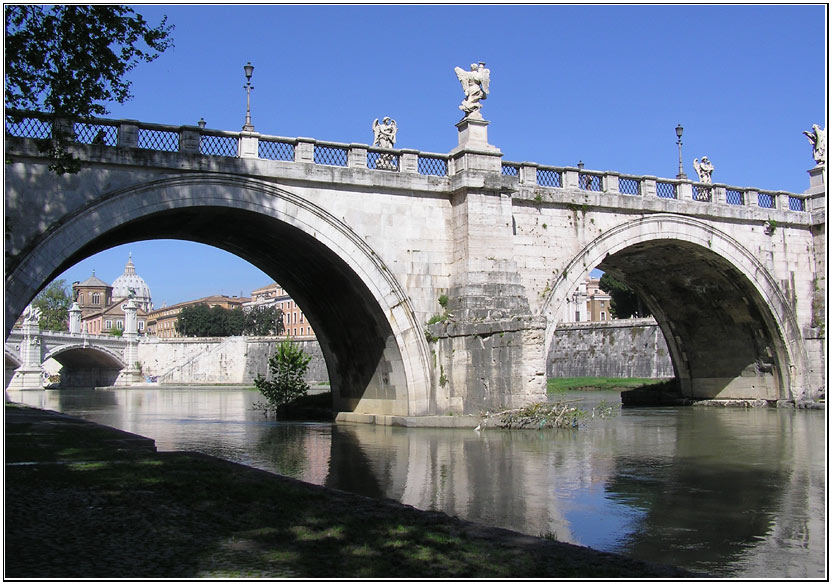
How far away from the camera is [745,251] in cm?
2777

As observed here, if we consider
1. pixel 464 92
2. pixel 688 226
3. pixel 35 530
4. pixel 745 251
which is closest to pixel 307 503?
pixel 35 530

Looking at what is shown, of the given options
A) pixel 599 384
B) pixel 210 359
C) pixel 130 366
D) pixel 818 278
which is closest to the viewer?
pixel 818 278

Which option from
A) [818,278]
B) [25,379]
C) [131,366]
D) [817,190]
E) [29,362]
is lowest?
[25,379]

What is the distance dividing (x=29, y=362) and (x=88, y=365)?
806 inches

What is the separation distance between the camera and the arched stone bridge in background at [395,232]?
17672 millimetres

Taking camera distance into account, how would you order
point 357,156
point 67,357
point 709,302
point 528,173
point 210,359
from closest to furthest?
point 357,156
point 528,173
point 709,302
point 210,359
point 67,357

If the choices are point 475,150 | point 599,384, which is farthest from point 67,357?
point 475,150

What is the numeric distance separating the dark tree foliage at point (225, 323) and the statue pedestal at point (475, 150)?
302ft

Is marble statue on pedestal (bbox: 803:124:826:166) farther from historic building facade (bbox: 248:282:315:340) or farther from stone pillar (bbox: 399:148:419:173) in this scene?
historic building facade (bbox: 248:282:315:340)

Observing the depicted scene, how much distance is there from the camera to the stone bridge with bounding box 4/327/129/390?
235 feet

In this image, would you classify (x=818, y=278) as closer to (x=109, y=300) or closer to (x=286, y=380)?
(x=286, y=380)

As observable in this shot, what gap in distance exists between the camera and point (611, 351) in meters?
48.8

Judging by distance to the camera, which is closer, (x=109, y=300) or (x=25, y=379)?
(x=25, y=379)

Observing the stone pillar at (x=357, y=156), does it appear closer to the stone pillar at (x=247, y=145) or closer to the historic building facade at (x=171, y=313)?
the stone pillar at (x=247, y=145)
